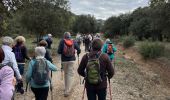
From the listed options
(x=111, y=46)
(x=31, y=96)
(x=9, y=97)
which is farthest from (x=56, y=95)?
(x=9, y=97)

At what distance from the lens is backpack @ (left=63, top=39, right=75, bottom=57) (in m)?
12.0

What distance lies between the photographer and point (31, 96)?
12.8 m

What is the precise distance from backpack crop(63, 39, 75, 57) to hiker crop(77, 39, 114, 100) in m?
4.44

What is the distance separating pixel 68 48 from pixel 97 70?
477cm

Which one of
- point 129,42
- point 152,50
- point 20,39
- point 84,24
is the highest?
point 20,39

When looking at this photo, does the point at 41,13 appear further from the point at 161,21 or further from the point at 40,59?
the point at 40,59

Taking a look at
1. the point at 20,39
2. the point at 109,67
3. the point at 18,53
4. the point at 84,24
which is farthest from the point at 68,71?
the point at 84,24

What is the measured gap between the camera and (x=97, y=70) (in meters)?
7.45

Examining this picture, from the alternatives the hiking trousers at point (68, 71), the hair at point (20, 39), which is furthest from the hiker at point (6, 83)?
the hiking trousers at point (68, 71)

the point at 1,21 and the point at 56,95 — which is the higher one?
the point at 1,21

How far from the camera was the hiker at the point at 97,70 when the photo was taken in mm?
7453

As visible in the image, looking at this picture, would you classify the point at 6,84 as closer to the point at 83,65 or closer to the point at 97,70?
the point at 97,70

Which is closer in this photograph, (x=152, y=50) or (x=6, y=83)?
(x=6, y=83)

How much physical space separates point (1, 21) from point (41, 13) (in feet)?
66.9
